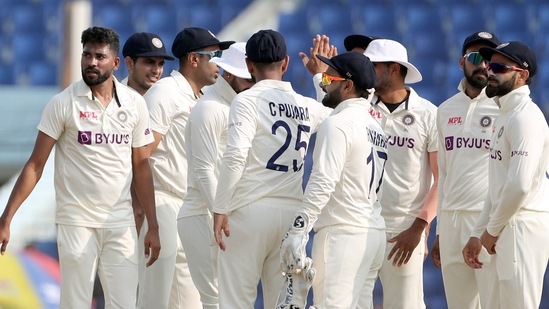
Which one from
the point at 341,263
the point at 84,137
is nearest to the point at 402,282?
the point at 341,263

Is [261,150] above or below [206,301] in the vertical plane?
above

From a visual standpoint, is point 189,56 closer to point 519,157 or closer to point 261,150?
point 261,150

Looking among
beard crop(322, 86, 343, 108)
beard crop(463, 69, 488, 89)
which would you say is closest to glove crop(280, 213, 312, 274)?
beard crop(322, 86, 343, 108)

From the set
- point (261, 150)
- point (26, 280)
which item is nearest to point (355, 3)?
point (26, 280)

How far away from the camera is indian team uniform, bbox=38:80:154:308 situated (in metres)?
6.07

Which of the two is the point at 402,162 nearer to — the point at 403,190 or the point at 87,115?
the point at 403,190

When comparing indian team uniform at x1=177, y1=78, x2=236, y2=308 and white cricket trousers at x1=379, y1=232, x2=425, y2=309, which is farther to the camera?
white cricket trousers at x1=379, y1=232, x2=425, y2=309

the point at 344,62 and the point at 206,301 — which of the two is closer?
the point at 344,62

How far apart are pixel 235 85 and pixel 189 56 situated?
0.48 m

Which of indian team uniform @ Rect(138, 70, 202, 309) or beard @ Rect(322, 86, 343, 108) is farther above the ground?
beard @ Rect(322, 86, 343, 108)

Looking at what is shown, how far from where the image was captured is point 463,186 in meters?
6.56

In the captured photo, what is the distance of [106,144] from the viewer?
6.15 m

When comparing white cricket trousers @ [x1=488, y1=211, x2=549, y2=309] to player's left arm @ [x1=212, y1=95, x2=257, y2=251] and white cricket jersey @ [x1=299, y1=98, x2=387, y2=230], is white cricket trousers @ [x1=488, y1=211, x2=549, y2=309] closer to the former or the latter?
white cricket jersey @ [x1=299, y1=98, x2=387, y2=230]

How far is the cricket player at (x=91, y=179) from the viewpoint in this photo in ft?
19.9
